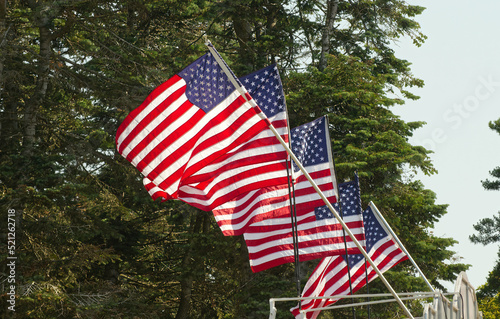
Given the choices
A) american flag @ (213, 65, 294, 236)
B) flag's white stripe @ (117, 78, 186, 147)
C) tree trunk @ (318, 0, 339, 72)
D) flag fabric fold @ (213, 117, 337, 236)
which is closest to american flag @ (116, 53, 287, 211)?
flag's white stripe @ (117, 78, 186, 147)

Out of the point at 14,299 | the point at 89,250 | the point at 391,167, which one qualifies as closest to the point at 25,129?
the point at 89,250

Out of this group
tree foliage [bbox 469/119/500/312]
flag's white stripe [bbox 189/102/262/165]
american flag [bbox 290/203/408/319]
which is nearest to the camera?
flag's white stripe [bbox 189/102/262/165]

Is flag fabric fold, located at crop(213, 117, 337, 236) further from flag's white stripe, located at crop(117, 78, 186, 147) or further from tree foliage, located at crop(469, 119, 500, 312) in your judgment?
tree foliage, located at crop(469, 119, 500, 312)

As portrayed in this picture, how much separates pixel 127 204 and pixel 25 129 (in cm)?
602

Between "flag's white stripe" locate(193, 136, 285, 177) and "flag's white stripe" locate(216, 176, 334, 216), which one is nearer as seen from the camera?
"flag's white stripe" locate(193, 136, 285, 177)

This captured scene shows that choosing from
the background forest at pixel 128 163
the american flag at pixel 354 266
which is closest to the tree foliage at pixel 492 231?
the background forest at pixel 128 163

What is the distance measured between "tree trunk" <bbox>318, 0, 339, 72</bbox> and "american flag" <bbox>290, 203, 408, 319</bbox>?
9601 millimetres

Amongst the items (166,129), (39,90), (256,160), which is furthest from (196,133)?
(39,90)

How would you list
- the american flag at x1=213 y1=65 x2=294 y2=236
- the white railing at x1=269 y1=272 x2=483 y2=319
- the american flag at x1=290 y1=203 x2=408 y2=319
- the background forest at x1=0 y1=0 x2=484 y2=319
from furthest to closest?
the background forest at x1=0 y1=0 x2=484 y2=319
the american flag at x1=290 y1=203 x2=408 y2=319
the american flag at x1=213 y1=65 x2=294 y2=236
the white railing at x1=269 y1=272 x2=483 y2=319

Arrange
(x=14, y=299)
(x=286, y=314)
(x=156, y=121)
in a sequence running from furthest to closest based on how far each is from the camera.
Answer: (x=286, y=314) < (x=14, y=299) < (x=156, y=121)

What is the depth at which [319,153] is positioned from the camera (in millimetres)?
10586

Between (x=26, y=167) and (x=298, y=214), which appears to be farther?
(x=26, y=167)

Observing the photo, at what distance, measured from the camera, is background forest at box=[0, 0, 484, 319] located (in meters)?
15.5

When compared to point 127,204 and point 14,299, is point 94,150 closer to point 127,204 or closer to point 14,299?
point 127,204
